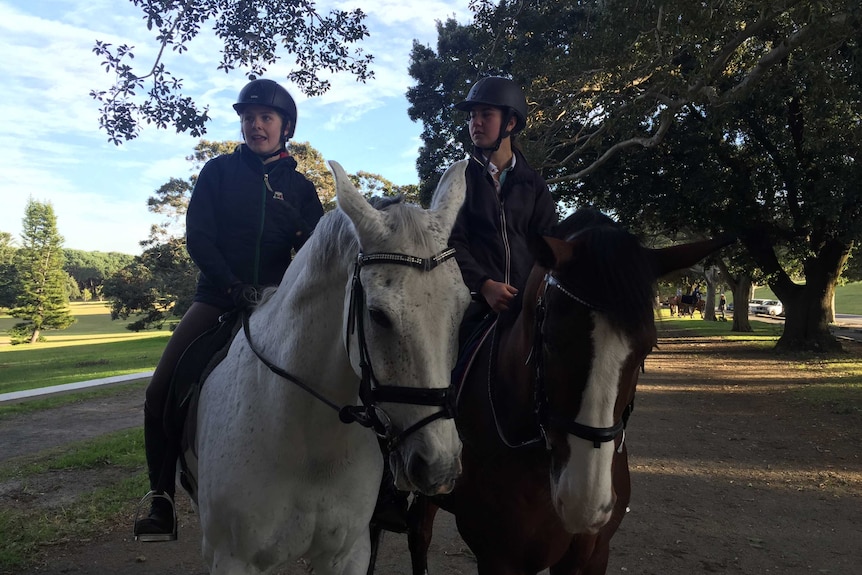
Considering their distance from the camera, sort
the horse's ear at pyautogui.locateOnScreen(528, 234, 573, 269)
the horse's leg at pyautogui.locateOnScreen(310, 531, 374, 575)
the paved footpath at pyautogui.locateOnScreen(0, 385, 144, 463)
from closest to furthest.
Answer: the horse's ear at pyautogui.locateOnScreen(528, 234, 573, 269) → the horse's leg at pyautogui.locateOnScreen(310, 531, 374, 575) → the paved footpath at pyautogui.locateOnScreen(0, 385, 144, 463)

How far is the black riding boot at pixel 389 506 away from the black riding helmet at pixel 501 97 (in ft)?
7.28

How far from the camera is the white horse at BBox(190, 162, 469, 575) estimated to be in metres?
1.72

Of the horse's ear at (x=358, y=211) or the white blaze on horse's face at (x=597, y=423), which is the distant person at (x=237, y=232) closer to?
the horse's ear at (x=358, y=211)

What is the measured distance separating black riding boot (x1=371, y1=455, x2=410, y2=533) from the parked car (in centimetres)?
5690

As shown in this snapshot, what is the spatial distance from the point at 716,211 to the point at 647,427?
35.3 feet

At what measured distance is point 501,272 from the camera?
320 centimetres

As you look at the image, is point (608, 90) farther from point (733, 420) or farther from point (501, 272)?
point (501, 272)

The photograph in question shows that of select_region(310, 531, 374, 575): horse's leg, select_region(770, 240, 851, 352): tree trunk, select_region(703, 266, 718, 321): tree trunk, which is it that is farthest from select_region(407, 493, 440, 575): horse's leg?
select_region(703, 266, 718, 321): tree trunk

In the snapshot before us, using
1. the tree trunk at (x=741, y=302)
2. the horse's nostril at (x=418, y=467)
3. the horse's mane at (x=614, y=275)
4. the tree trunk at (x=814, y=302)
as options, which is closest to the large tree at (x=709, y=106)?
the tree trunk at (x=814, y=302)

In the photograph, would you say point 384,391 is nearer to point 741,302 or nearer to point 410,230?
point 410,230

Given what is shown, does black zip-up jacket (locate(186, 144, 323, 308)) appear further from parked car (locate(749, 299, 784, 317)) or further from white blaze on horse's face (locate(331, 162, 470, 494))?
parked car (locate(749, 299, 784, 317))

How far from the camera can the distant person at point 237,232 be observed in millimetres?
2814

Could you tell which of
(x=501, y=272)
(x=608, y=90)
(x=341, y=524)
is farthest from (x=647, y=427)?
(x=341, y=524)

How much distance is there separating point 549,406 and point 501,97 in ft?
6.80
